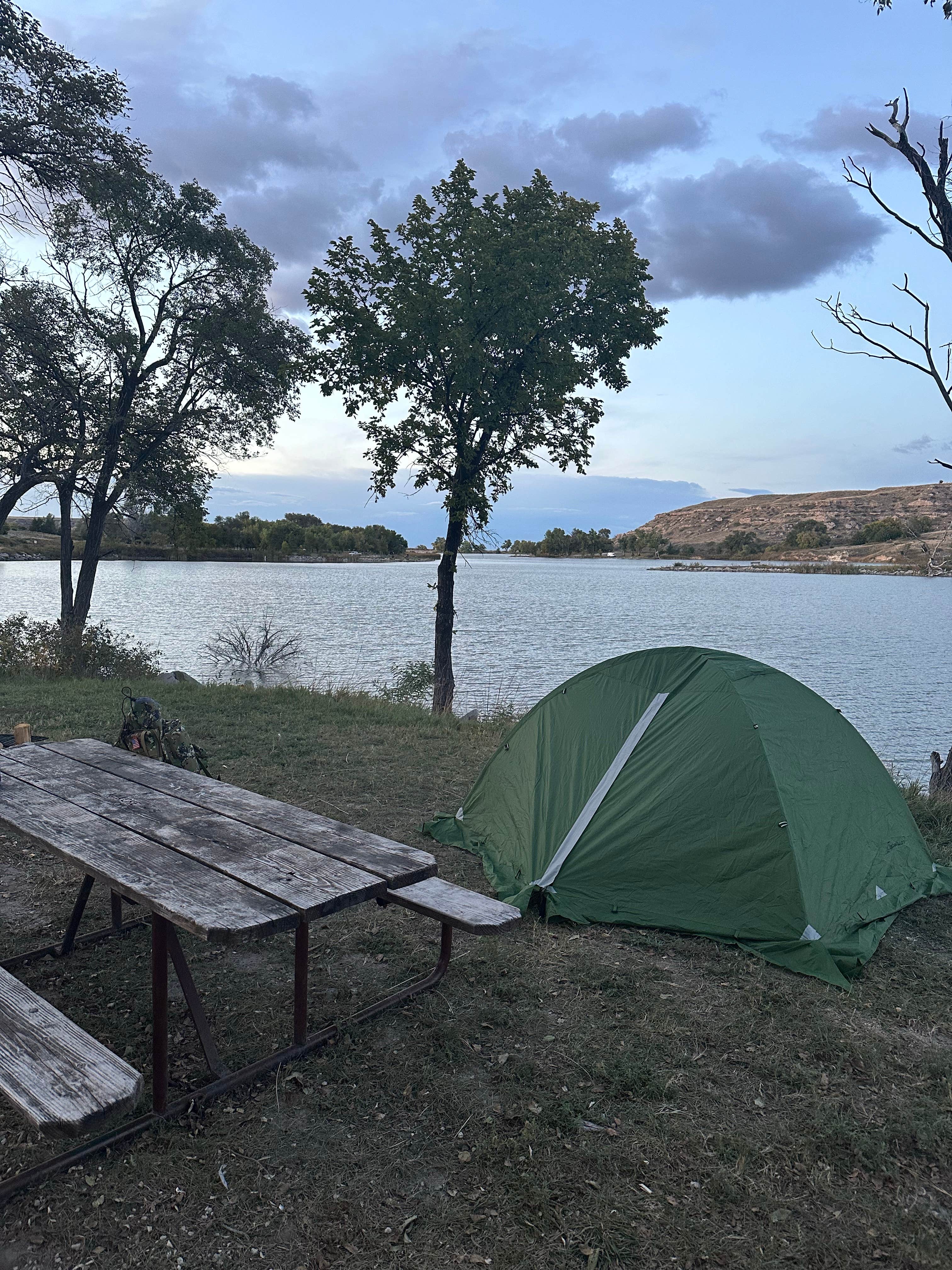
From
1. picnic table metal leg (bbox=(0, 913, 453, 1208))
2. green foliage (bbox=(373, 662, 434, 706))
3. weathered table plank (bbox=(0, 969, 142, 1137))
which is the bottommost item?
green foliage (bbox=(373, 662, 434, 706))

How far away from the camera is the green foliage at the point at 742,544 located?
93.8 m

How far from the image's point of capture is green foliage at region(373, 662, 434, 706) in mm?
16922

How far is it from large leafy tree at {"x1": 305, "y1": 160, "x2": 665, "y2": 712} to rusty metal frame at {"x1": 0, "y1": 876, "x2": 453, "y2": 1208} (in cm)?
1105

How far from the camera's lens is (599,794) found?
16.9 feet

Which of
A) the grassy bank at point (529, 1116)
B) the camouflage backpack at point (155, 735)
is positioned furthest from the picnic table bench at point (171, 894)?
the camouflage backpack at point (155, 735)

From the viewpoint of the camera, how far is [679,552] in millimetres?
106875

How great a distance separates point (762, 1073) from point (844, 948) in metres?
1.28

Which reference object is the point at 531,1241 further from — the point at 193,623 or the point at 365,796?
the point at 193,623

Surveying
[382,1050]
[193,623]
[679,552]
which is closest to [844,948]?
[382,1050]

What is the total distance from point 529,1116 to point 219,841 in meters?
1.64

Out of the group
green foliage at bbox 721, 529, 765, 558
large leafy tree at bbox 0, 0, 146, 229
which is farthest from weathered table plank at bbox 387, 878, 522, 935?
green foliage at bbox 721, 529, 765, 558

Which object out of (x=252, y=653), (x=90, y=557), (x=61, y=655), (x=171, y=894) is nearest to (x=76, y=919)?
(x=171, y=894)

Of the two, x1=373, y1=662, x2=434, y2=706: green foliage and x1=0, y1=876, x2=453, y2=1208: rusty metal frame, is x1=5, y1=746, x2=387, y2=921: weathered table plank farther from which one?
x1=373, y1=662, x2=434, y2=706: green foliage

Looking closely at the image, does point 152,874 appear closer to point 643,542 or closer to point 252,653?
point 252,653
